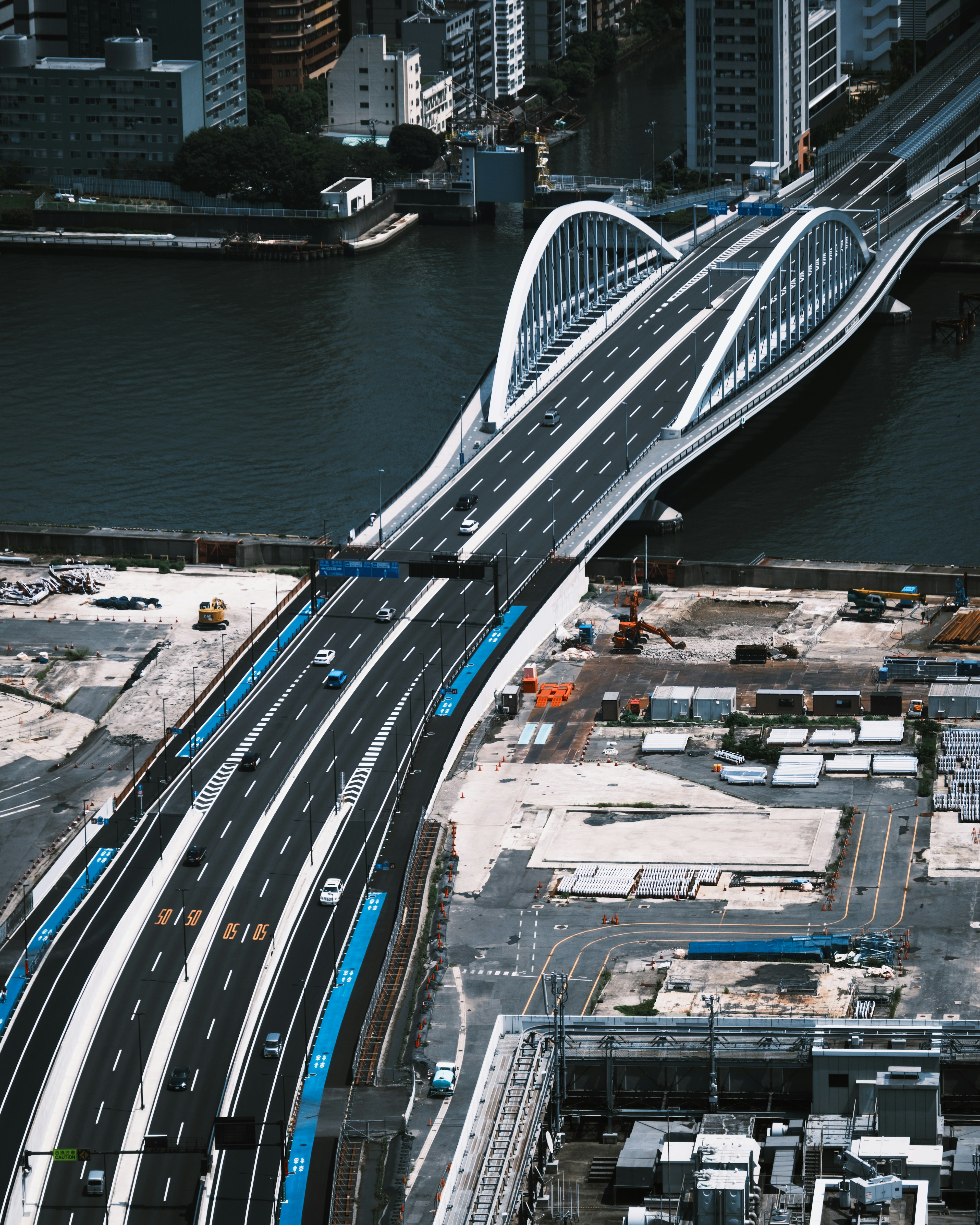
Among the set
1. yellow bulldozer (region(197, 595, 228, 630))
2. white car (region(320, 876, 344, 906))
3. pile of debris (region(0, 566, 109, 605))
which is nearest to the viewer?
white car (region(320, 876, 344, 906))

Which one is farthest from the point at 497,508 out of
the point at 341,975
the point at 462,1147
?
the point at 462,1147

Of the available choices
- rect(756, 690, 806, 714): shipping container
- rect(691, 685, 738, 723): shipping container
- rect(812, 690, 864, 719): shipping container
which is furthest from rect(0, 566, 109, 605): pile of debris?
rect(812, 690, 864, 719): shipping container

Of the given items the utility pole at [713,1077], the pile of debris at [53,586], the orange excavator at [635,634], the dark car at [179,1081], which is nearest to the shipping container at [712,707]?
the orange excavator at [635,634]

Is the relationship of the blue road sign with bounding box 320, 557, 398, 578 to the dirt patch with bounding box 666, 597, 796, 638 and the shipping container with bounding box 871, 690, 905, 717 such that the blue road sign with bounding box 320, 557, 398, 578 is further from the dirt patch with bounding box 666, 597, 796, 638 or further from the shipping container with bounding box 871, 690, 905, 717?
the shipping container with bounding box 871, 690, 905, 717

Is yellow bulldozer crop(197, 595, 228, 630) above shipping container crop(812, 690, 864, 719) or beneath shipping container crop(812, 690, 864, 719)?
above

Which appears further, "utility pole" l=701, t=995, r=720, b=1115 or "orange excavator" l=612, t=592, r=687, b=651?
"orange excavator" l=612, t=592, r=687, b=651

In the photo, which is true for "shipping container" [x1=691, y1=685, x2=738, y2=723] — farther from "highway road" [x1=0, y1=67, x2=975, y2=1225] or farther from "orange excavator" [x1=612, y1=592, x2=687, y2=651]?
"highway road" [x1=0, y1=67, x2=975, y2=1225]

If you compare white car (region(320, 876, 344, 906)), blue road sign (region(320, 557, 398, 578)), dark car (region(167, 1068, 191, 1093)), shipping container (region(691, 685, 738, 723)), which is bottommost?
dark car (region(167, 1068, 191, 1093))

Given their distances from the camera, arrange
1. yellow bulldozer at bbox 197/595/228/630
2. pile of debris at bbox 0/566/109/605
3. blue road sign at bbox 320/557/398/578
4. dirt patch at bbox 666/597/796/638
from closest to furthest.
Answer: dirt patch at bbox 666/597/796/638
yellow bulldozer at bbox 197/595/228/630
blue road sign at bbox 320/557/398/578
pile of debris at bbox 0/566/109/605
